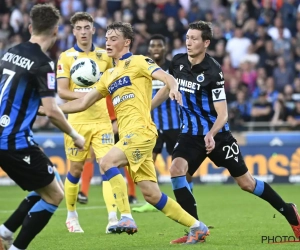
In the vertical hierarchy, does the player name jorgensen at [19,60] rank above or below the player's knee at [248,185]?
above

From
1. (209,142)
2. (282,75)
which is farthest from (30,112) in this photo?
(282,75)

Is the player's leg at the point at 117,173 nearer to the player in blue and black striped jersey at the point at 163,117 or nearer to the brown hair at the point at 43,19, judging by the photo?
the brown hair at the point at 43,19

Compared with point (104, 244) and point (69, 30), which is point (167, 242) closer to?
point (104, 244)

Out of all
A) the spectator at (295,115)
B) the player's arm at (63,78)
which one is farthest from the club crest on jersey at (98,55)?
the spectator at (295,115)

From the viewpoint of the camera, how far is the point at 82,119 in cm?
1005

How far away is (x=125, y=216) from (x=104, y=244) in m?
0.72

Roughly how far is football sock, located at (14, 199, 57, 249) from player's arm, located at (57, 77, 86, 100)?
117 inches

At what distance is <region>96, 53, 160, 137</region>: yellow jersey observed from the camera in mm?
8000

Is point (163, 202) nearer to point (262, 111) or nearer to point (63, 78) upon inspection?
point (63, 78)

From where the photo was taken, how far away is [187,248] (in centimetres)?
764

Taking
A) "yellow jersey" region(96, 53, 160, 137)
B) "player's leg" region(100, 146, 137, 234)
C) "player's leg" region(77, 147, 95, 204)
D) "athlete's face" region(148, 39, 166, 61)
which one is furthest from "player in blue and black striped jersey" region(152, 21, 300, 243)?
"player's leg" region(77, 147, 95, 204)

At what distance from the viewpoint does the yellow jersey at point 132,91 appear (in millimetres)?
8000

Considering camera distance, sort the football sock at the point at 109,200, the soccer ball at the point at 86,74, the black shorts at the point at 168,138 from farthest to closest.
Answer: the black shorts at the point at 168,138 < the football sock at the point at 109,200 < the soccer ball at the point at 86,74

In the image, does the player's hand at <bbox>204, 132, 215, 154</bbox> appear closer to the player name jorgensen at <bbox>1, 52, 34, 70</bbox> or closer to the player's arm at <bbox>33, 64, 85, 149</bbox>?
the player's arm at <bbox>33, 64, 85, 149</bbox>
